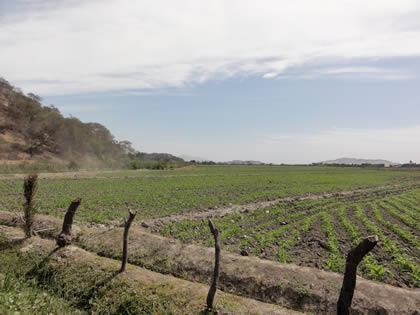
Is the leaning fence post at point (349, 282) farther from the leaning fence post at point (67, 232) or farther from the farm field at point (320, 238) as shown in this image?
the leaning fence post at point (67, 232)

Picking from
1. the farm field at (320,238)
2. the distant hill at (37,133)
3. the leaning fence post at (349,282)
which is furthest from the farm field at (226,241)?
the distant hill at (37,133)

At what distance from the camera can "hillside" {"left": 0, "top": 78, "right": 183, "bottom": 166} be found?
53500 mm

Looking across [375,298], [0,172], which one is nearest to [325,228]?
[375,298]

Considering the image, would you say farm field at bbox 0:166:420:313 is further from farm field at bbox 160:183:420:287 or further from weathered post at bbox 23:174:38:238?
weathered post at bbox 23:174:38:238

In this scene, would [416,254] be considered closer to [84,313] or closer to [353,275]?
[353,275]

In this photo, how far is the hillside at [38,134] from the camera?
176 feet

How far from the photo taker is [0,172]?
117ft

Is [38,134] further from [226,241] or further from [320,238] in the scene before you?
[320,238]

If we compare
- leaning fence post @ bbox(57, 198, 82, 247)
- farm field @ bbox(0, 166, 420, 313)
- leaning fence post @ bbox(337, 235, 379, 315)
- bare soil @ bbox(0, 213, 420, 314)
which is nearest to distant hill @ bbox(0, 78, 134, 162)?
farm field @ bbox(0, 166, 420, 313)

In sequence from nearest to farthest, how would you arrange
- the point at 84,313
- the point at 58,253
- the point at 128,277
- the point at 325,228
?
the point at 84,313, the point at 128,277, the point at 58,253, the point at 325,228

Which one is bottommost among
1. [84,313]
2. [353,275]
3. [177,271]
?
[84,313]

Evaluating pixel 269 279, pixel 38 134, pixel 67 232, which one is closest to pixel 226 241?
pixel 269 279

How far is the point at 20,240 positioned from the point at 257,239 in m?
7.96

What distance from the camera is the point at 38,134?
58.2 meters
